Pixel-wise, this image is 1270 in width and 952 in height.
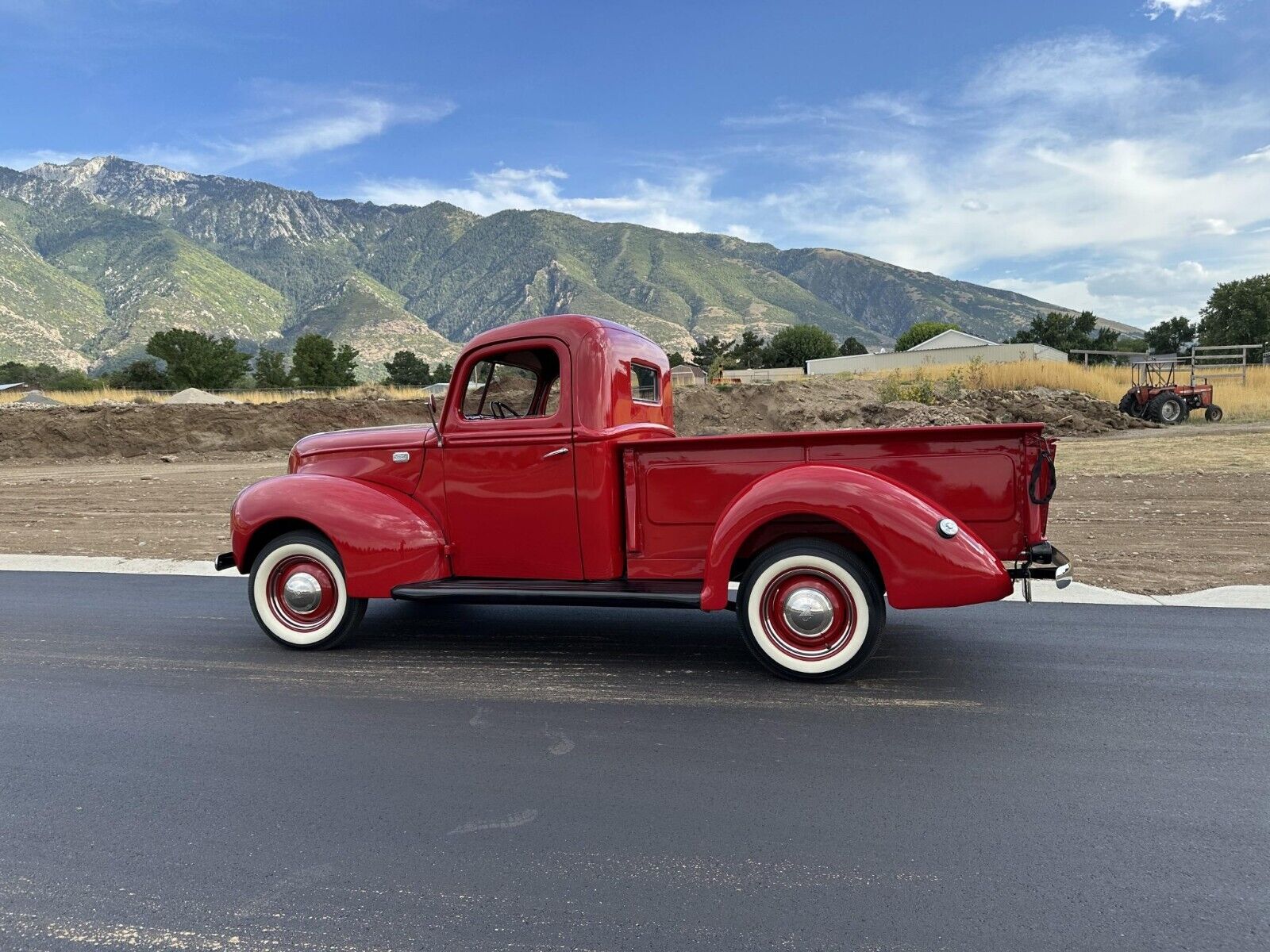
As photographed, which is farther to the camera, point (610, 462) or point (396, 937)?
point (610, 462)

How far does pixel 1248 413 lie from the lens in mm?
25422

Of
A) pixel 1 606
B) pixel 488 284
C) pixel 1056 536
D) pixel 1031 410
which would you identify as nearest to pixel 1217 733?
pixel 1056 536

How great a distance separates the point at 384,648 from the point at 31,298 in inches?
6479

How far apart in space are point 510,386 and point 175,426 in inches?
1045

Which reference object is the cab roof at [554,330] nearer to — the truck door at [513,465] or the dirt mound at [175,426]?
the truck door at [513,465]

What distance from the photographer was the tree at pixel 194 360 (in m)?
62.2

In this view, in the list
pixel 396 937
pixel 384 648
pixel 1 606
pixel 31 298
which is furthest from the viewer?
pixel 31 298

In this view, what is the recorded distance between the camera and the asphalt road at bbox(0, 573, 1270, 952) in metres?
2.37

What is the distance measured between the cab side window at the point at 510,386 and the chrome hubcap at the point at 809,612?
2.01m

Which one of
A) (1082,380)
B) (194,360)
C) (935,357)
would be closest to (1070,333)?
(935,357)

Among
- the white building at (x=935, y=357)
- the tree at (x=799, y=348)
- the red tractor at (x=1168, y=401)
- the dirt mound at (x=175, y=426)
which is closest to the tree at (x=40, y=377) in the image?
the dirt mound at (x=175, y=426)

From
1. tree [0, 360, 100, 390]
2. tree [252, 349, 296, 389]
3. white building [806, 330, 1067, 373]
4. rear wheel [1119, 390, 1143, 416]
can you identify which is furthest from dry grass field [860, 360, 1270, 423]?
tree [0, 360, 100, 390]

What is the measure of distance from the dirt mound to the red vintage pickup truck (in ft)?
68.8

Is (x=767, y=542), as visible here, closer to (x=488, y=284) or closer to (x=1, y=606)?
(x=1, y=606)
